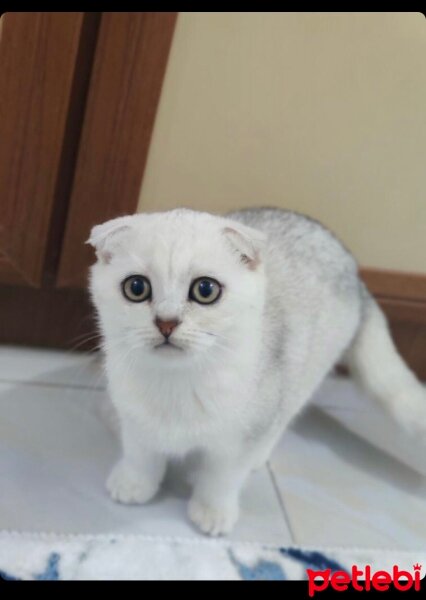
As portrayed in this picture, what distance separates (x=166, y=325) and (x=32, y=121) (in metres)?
0.60

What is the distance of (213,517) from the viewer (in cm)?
98

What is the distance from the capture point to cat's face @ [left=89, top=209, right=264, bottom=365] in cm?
76

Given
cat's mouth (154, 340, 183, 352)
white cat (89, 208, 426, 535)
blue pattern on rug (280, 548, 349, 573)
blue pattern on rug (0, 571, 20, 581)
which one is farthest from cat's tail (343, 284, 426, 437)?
blue pattern on rug (0, 571, 20, 581)

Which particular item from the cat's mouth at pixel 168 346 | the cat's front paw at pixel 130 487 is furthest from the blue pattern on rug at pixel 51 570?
the cat's mouth at pixel 168 346

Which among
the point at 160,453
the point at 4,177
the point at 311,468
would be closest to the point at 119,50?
the point at 4,177

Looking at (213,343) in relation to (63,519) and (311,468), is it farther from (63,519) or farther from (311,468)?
(311,468)

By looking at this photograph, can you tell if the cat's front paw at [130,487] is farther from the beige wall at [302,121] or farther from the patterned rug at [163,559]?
the beige wall at [302,121]

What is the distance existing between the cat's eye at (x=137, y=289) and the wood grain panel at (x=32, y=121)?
50 cm

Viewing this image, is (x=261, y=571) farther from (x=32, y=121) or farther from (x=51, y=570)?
(x=32, y=121)

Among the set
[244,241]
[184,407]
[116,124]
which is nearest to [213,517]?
[184,407]

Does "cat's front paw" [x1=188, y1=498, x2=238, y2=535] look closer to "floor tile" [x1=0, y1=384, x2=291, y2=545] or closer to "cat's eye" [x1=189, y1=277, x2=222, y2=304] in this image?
"floor tile" [x1=0, y1=384, x2=291, y2=545]

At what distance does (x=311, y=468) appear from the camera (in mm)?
1187

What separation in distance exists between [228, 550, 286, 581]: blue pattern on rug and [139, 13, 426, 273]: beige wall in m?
0.73
